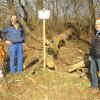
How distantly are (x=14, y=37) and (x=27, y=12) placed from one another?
814 centimetres

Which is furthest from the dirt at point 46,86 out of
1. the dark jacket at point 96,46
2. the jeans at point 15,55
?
the dark jacket at point 96,46

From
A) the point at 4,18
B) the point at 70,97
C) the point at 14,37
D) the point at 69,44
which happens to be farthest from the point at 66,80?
the point at 69,44

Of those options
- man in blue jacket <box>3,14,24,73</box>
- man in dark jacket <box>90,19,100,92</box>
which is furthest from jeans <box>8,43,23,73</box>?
man in dark jacket <box>90,19,100,92</box>

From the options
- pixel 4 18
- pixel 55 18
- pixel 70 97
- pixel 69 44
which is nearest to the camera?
pixel 70 97

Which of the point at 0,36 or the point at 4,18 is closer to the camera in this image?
the point at 0,36

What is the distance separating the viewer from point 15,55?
9242 mm

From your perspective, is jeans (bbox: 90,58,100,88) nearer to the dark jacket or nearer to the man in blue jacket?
the dark jacket

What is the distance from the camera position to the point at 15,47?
8969 mm

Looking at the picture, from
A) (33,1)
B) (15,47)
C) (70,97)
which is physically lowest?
(70,97)

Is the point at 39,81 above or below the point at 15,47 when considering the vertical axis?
below

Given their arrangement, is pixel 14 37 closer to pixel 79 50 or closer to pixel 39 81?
pixel 39 81

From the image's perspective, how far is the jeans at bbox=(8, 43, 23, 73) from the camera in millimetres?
8969

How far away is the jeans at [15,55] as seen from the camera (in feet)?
29.4

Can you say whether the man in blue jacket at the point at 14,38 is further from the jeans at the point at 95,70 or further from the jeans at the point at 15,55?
the jeans at the point at 95,70
